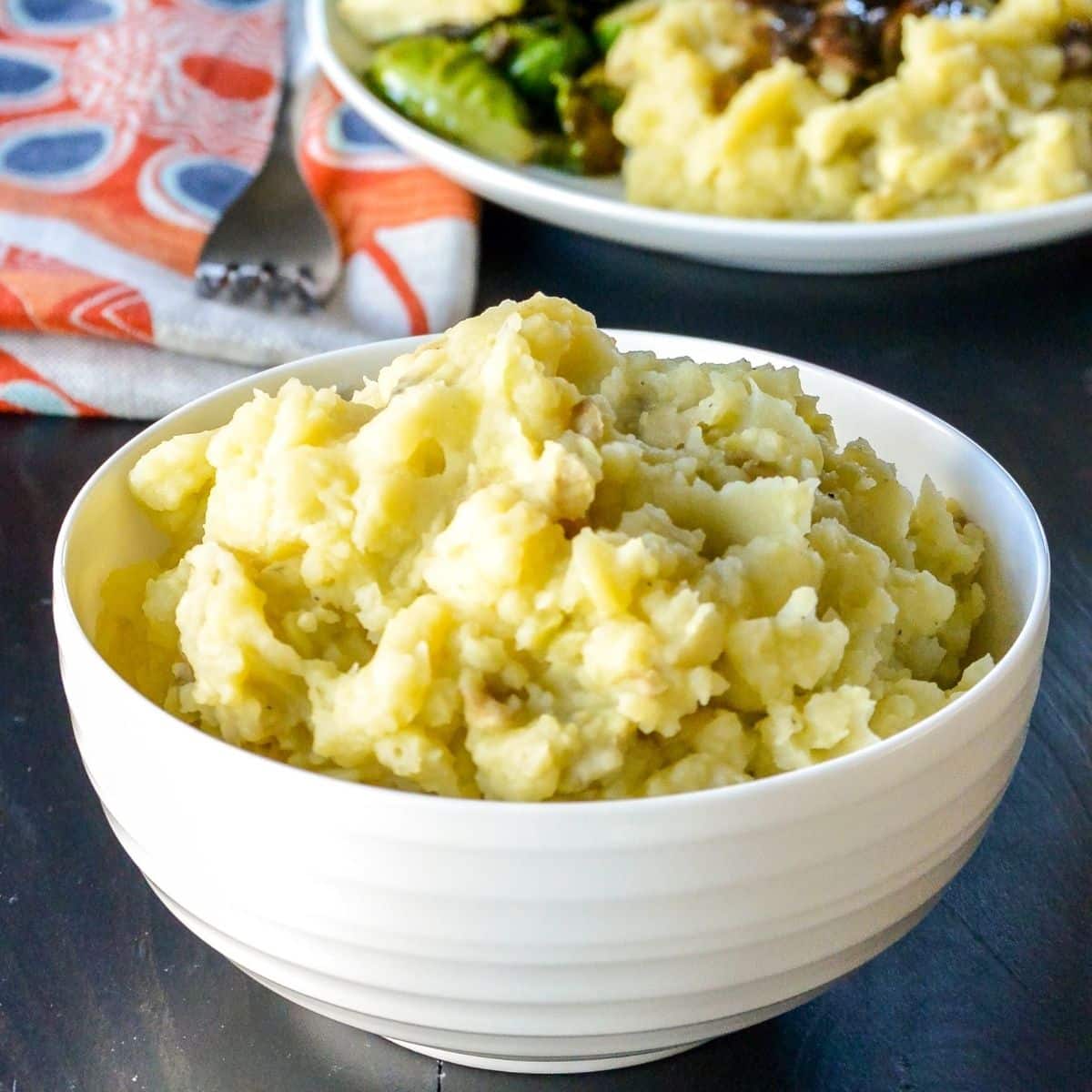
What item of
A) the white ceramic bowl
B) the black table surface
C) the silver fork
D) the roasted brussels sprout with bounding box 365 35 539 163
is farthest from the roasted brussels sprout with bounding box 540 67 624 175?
the white ceramic bowl

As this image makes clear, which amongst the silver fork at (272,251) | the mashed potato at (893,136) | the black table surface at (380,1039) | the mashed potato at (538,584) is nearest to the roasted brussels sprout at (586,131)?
the mashed potato at (893,136)

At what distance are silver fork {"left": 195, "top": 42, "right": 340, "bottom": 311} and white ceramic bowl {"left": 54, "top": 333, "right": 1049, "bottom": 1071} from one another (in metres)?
1.13

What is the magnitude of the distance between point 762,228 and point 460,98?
62 centimetres

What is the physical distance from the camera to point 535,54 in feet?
7.82

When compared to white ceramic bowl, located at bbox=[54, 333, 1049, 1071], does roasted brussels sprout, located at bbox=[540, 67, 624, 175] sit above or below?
below

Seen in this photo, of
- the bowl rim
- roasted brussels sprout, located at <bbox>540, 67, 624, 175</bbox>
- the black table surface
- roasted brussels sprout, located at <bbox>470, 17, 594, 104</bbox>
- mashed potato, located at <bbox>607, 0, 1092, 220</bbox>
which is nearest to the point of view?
the bowl rim

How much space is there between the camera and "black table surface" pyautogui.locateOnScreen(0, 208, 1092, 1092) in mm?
986

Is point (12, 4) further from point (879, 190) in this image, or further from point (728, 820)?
point (728, 820)


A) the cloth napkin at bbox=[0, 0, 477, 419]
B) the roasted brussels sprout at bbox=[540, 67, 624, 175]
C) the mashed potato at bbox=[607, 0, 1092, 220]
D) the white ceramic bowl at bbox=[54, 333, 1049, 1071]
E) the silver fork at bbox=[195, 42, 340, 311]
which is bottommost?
the cloth napkin at bbox=[0, 0, 477, 419]

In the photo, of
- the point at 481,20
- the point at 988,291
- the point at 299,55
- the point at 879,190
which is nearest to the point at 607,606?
the point at 879,190

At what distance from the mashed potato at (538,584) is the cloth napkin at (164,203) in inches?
36.6

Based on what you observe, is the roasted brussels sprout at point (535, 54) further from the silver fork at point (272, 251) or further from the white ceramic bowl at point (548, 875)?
the white ceramic bowl at point (548, 875)

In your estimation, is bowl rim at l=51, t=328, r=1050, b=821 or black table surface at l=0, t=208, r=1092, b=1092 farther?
black table surface at l=0, t=208, r=1092, b=1092

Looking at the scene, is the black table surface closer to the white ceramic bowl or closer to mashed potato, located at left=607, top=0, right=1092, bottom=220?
the white ceramic bowl
